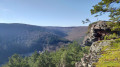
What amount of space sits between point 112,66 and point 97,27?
83.9 ft

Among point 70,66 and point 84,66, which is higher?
point 84,66

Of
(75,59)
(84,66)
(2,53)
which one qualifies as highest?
(84,66)

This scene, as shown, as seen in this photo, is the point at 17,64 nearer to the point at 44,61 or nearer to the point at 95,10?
the point at 44,61

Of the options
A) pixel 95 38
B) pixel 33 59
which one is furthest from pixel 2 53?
pixel 95 38

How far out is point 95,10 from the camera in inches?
490

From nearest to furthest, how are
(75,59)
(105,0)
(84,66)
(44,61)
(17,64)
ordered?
(105,0) < (84,66) < (75,59) < (44,61) < (17,64)

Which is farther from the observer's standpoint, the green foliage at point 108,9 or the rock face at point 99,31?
the rock face at point 99,31

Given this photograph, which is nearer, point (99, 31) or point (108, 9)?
point (108, 9)

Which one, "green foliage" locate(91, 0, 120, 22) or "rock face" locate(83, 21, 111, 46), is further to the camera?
A: "rock face" locate(83, 21, 111, 46)

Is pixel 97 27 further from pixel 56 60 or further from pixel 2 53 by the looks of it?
pixel 2 53

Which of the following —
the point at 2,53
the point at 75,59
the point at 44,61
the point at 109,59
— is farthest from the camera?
the point at 2,53

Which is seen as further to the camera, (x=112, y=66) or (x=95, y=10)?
(x=112, y=66)

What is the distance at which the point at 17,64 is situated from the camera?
54125mm

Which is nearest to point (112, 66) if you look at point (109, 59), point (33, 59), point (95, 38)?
point (109, 59)
